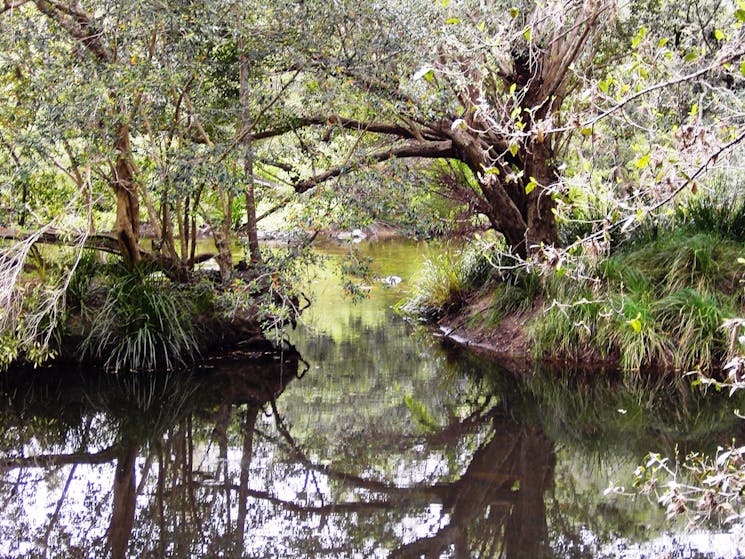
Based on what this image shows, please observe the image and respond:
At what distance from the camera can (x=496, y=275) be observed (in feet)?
39.6

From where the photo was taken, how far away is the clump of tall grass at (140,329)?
9812 millimetres

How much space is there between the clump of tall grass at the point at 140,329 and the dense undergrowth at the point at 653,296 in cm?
373

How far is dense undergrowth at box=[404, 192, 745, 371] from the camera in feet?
30.1

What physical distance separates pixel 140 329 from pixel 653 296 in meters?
5.94

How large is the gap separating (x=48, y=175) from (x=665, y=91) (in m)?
7.38

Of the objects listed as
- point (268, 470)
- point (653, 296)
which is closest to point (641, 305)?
point (653, 296)

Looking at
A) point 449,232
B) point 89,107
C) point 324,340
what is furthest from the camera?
point 449,232

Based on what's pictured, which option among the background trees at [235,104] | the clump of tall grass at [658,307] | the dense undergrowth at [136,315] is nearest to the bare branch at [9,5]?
the background trees at [235,104]

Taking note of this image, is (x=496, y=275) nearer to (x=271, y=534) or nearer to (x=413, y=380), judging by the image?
(x=413, y=380)

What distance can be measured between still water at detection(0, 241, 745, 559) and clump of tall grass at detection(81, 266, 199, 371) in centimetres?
32

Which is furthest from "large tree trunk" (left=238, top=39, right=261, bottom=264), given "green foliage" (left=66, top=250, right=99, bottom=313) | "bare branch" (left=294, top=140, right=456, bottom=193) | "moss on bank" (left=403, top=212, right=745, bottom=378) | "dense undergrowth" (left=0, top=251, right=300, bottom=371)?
"moss on bank" (left=403, top=212, right=745, bottom=378)

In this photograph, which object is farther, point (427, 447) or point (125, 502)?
point (427, 447)

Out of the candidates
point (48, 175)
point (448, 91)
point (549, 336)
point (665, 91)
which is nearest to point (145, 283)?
point (48, 175)

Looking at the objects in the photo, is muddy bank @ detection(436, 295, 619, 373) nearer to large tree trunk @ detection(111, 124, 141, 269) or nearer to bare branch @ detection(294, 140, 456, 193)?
bare branch @ detection(294, 140, 456, 193)
